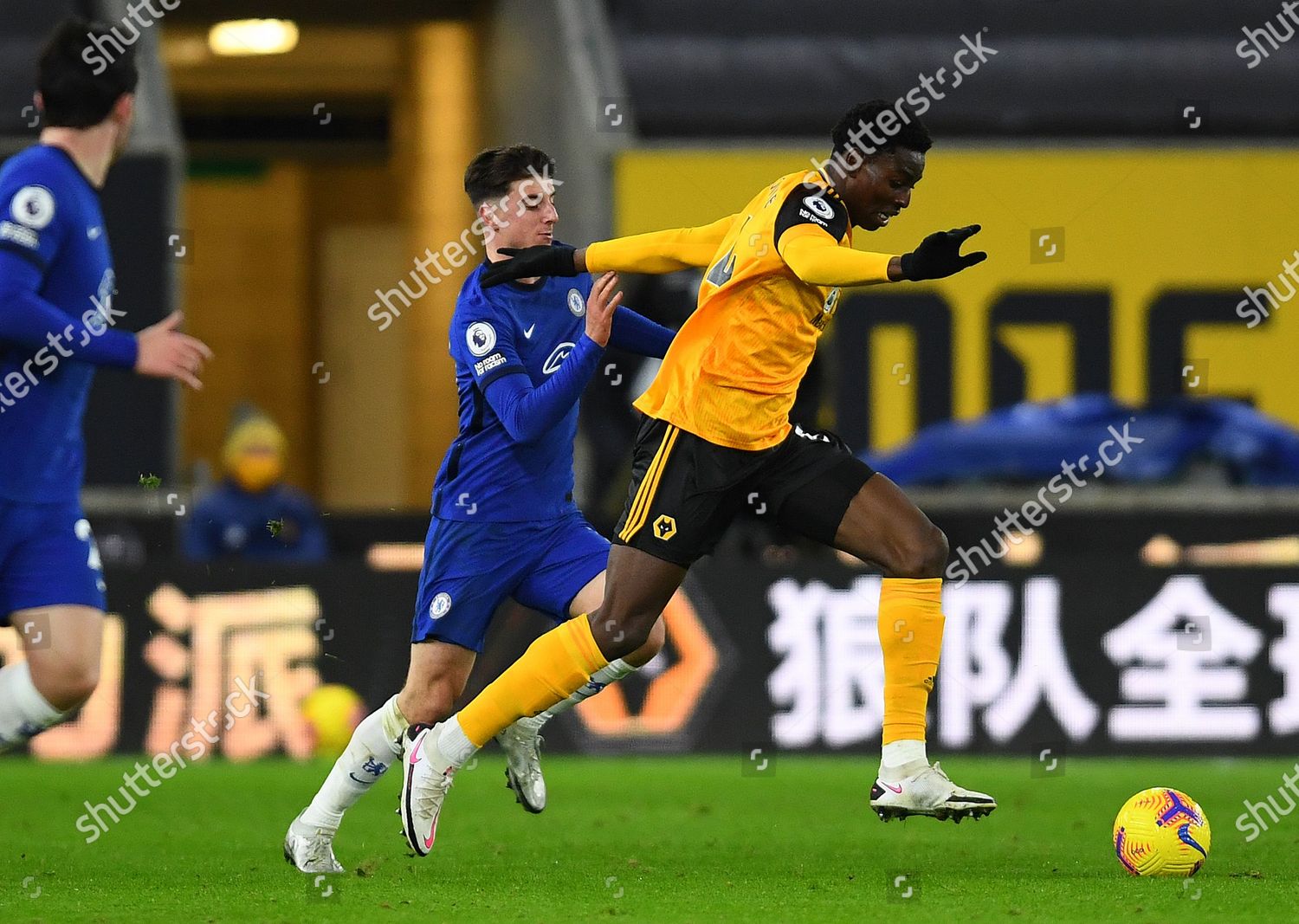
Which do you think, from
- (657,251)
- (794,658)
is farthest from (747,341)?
(794,658)

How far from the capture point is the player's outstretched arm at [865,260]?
18.3 ft

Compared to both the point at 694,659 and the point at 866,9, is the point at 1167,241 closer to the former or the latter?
the point at 866,9

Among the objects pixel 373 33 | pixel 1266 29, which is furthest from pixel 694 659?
pixel 373 33

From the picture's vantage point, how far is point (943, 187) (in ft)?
45.4

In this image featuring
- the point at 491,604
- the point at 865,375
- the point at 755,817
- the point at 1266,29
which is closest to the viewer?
the point at 491,604

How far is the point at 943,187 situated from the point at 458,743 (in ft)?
27.1

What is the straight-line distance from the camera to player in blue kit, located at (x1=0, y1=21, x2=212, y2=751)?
564 centimetres

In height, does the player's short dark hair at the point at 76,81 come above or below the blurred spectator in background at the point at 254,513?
above

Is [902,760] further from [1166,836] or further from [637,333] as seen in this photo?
[637,333]

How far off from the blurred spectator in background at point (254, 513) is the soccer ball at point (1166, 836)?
6.13 m

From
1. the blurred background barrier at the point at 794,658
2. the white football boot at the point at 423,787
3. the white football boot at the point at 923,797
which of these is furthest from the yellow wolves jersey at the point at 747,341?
the blurred background barrier at the point at 794,658

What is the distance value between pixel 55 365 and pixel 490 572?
5.02 feet

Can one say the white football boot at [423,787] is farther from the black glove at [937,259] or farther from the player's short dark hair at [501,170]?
the black glove at [937,259]

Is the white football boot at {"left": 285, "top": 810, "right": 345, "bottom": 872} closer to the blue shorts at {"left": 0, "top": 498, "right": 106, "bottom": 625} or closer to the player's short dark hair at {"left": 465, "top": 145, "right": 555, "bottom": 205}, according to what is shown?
the blue shorts at {"left": 0, "top": 498, "right": 106, "bottom": 625}
